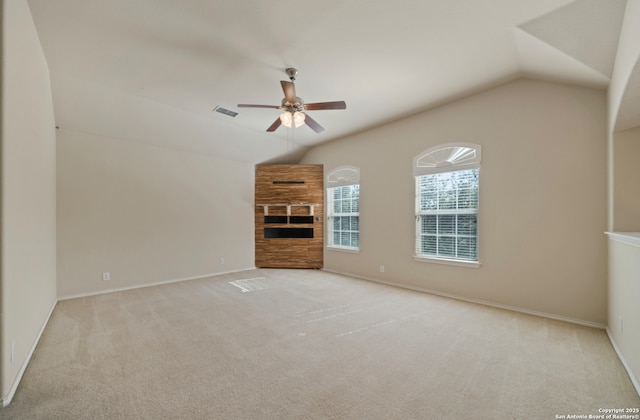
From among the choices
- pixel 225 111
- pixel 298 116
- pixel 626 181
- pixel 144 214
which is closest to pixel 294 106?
pixel 298 116

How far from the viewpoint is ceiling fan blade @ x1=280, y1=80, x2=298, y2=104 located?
2969 mm

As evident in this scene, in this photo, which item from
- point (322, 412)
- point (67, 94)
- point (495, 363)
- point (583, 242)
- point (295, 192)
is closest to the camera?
point (322, 412)

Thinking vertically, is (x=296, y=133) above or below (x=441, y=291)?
above

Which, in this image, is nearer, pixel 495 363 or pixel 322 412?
pixel 322 412

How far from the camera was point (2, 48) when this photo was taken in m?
1.79

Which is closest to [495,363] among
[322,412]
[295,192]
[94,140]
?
[322,412]

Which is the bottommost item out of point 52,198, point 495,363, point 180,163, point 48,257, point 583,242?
point 495,363

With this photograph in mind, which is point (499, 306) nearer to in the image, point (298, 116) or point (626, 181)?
point (626, 181)

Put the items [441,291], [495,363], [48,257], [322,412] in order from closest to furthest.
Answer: [322,412]
[495,363]
[48,257]
[441,291]

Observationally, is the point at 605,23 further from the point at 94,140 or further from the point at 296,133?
the point at 94,140

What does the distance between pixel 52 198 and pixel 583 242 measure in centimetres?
678

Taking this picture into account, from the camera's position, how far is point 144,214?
5117 mm

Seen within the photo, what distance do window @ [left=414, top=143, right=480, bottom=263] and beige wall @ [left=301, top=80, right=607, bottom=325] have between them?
0.14 metres

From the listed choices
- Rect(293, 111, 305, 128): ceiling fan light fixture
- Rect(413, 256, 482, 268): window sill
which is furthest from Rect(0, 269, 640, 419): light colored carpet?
Rect(293, 111, 305, 128): ceiling fan light fixture
